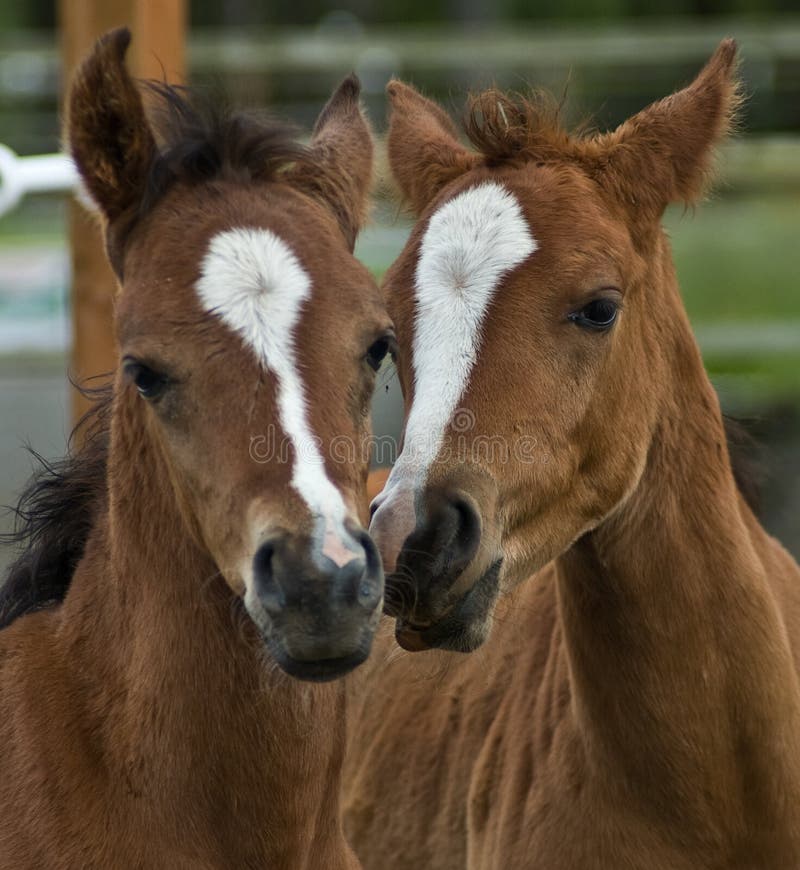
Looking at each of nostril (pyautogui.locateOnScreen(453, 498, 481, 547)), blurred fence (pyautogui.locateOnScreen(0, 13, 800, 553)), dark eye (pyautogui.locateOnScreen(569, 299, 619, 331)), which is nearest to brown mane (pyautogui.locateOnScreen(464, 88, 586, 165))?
dark eye (pyautogui.locateOnScreen(569, 299, 619, 331))

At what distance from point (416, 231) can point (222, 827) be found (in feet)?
4.86

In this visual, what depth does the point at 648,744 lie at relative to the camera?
332 centimetres

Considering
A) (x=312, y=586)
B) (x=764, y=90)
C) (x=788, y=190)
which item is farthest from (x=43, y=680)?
(x=764, y=90)

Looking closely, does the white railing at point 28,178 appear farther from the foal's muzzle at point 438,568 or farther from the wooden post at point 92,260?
the foal's muzzle at point 438,568

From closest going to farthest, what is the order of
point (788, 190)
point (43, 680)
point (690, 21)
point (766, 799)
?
point (43, 680) < point (766, 799) < point (788, 190) < point (690, 21)

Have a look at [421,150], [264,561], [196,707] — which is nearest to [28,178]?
[421,150]

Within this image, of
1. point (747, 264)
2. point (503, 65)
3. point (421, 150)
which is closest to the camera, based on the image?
point (421, 150)

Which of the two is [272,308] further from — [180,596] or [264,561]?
[180,596]

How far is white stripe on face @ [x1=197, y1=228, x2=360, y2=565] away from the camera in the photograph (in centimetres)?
258

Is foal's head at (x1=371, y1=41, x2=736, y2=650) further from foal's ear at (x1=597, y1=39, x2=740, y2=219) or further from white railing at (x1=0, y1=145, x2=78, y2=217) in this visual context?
white railing at (x1=0, y1=145, x2=78, y2=217)

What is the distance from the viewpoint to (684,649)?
3289 millimetres

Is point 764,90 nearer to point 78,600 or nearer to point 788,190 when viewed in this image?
point 788,190

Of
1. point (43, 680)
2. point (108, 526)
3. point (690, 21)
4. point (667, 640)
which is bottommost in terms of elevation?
point (690, 21)

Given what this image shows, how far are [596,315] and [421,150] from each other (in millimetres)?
772
